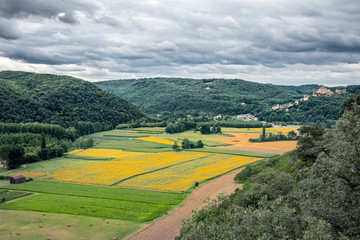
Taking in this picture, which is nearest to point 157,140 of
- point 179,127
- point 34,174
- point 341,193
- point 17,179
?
point 179,127

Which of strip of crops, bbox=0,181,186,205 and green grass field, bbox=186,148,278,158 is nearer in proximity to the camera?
strip of crops, bbox=0,181,186,205

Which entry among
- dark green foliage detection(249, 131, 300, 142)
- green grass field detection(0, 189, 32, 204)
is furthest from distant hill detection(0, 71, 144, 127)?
green grass field detection(0, 189, 32, 204)

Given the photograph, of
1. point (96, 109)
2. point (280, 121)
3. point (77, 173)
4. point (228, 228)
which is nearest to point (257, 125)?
point (280, 121)

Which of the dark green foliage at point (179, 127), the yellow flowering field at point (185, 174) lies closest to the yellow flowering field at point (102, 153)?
the yellow flowering field at point (185, 174)

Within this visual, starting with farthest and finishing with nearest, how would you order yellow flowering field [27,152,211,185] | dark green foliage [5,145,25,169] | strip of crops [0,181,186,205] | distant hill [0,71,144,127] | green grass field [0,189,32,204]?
1. distant hill [0,71,144,127]
2. dark green foliage [5,145,25,169]
3. yellow flowering field [27,152,211,185]
4. green grass field [0,189,32,204]
5. strip of crops [0,181,186,205]

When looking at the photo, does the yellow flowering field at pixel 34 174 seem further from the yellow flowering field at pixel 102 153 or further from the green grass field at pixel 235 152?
the green grass field at pixel 235 152

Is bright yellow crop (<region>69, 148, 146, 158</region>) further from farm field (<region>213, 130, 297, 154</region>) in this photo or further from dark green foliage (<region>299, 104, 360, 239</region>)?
dark green foliage (<region>299, 104, 360, 239</region>)
